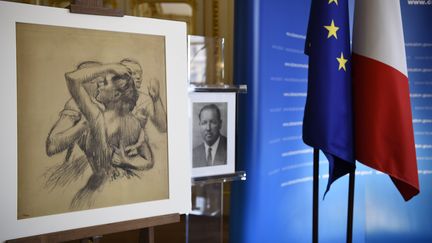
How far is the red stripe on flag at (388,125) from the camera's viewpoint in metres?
1.85

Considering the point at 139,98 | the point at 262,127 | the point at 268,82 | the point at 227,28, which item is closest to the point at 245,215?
the point at 262,127

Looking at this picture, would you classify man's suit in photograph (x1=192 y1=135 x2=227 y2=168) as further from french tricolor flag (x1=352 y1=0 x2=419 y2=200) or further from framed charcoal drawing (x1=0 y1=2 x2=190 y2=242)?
french tricolor flag (x1=352 y1=0 x2=419 y2=200)

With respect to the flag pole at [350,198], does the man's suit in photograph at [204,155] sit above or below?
above

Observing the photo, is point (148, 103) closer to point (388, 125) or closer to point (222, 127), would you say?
point (222, 127)

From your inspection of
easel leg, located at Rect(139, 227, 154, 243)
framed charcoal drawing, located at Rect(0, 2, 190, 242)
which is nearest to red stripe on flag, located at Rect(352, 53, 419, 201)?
framed charcoal drawing, located at Rect(0, 2, 190, 242)

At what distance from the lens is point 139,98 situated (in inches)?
67.1

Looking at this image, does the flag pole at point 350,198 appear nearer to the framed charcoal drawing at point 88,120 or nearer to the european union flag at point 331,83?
the european union flag at point 331,83

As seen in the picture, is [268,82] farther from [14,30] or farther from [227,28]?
[227,28]

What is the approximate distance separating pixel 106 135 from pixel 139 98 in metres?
0.19

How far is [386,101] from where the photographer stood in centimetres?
186

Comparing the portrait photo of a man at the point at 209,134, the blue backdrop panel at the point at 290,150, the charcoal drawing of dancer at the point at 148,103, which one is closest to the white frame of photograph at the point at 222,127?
the portrait photo of a man at the point at 209,134

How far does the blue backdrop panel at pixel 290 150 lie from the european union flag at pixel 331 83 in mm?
541

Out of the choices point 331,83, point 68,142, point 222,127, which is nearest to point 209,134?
point 222,127

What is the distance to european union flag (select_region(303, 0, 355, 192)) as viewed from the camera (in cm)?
185
